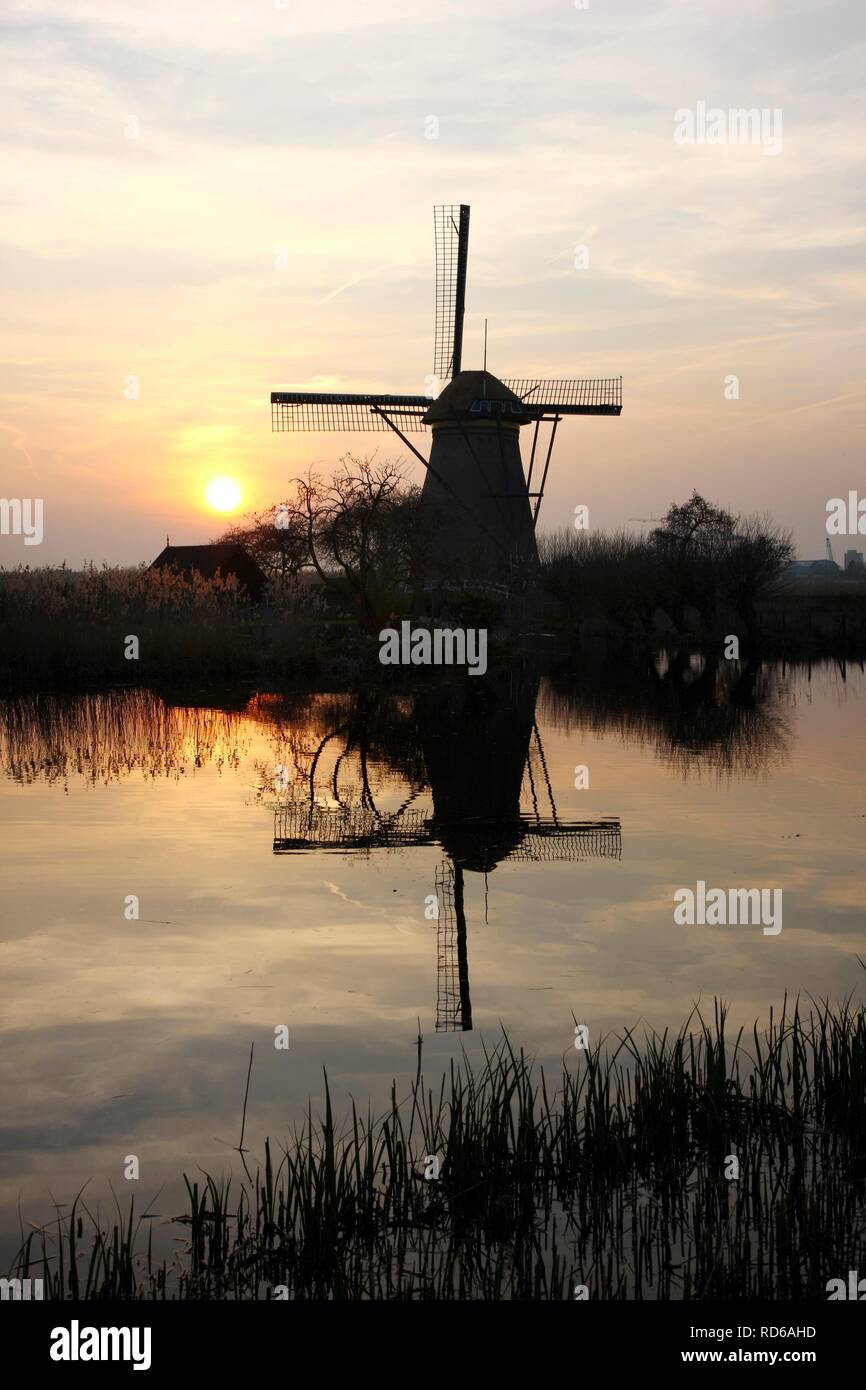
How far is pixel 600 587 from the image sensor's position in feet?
156

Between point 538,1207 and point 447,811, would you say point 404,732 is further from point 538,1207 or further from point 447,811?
point 538,1207

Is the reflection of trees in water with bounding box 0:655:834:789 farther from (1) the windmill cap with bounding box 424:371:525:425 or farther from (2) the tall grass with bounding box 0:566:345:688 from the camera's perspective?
(1) the windmill cap with bounding box 424:371:525:425

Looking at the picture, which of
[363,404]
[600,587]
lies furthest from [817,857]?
[600,587]

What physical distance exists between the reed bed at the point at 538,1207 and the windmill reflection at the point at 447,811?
54.4 inches

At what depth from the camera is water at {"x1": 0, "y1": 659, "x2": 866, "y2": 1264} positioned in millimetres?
5078

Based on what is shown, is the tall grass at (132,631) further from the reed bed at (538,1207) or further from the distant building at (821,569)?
the distant building at (821,569)

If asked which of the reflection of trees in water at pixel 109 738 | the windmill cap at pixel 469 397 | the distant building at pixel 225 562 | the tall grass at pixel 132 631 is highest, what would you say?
the windmill cap at pixel 469 397

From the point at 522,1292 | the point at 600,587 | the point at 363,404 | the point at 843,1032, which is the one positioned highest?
the point at 363,404

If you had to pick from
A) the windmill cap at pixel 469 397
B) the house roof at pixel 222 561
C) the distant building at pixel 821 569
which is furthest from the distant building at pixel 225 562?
the distant building at pixel 821 569

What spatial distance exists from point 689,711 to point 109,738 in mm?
9594

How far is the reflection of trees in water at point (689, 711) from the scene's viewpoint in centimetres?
1611

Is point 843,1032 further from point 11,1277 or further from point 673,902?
point 673,902

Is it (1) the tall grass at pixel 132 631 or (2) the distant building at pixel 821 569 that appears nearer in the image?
(1) the tall grass at pixel 132 631

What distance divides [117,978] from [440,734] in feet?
35.2
